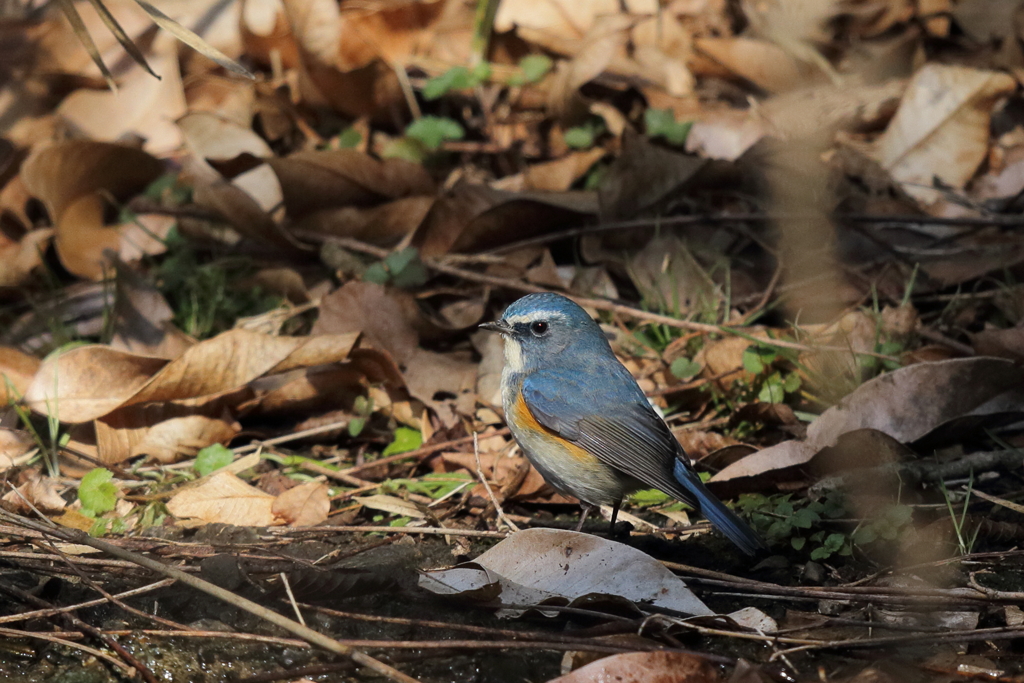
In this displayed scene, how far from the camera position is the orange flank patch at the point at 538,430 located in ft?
13.3

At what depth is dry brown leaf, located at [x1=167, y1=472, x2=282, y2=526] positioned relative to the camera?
13.5ft

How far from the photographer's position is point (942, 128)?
6.18 metres

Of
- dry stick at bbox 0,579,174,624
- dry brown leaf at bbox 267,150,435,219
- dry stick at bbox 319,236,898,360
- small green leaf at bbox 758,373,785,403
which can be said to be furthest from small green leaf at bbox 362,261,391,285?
dry stick at bbox 0,579,174,624

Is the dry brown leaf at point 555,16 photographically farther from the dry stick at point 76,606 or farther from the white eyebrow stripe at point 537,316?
the dry stick at point 76,606

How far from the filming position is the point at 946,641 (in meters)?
3.09

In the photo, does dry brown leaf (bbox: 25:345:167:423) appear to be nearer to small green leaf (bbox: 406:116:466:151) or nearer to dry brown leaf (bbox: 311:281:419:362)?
dry brown leaf (bbox: 311:281:419:362)

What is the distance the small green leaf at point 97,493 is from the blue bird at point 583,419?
1.70m

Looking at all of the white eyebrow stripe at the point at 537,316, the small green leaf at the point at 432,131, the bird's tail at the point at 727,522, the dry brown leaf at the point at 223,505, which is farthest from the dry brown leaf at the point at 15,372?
the bird's tail at the point at 727,522

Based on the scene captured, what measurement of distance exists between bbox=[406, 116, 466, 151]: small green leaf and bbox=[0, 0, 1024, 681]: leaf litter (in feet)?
0.10

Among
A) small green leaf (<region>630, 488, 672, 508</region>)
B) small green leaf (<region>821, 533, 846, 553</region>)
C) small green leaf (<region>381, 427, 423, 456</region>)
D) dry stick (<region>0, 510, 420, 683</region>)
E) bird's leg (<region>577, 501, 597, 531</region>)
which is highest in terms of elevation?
dry stick (<region>0, 510, 420, 683</region>)

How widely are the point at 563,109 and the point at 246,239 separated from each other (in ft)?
7.46

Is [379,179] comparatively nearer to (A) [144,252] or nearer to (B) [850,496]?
(A) [144,252]

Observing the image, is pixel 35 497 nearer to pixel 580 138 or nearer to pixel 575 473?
pixel 575 473

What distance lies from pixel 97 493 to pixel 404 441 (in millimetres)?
1403
